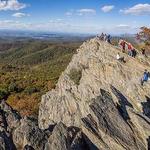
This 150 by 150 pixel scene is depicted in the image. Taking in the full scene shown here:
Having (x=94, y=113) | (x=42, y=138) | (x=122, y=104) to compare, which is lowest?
(x=42, y=138)

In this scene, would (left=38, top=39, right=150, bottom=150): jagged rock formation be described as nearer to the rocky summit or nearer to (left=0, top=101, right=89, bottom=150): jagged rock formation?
the rocky summit

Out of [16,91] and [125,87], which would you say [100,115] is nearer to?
[125,87]

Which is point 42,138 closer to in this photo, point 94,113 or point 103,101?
point 94,113

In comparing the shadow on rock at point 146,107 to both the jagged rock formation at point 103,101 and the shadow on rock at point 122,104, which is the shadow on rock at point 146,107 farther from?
the shadow on rock at point 122,104

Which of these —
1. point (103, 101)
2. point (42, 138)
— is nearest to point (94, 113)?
point (103, 101)

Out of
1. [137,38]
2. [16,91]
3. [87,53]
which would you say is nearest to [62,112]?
[87,53]

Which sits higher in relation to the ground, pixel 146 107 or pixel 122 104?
pixel 122 104

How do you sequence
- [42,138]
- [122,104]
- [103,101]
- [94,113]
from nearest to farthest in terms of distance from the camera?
1. [94,113]
2. [42,138]
3. [103,101]
4. [122,104]

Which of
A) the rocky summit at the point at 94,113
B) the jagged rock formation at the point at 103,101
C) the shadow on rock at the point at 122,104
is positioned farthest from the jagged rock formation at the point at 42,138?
the shadow on rock at the point at 122,104
